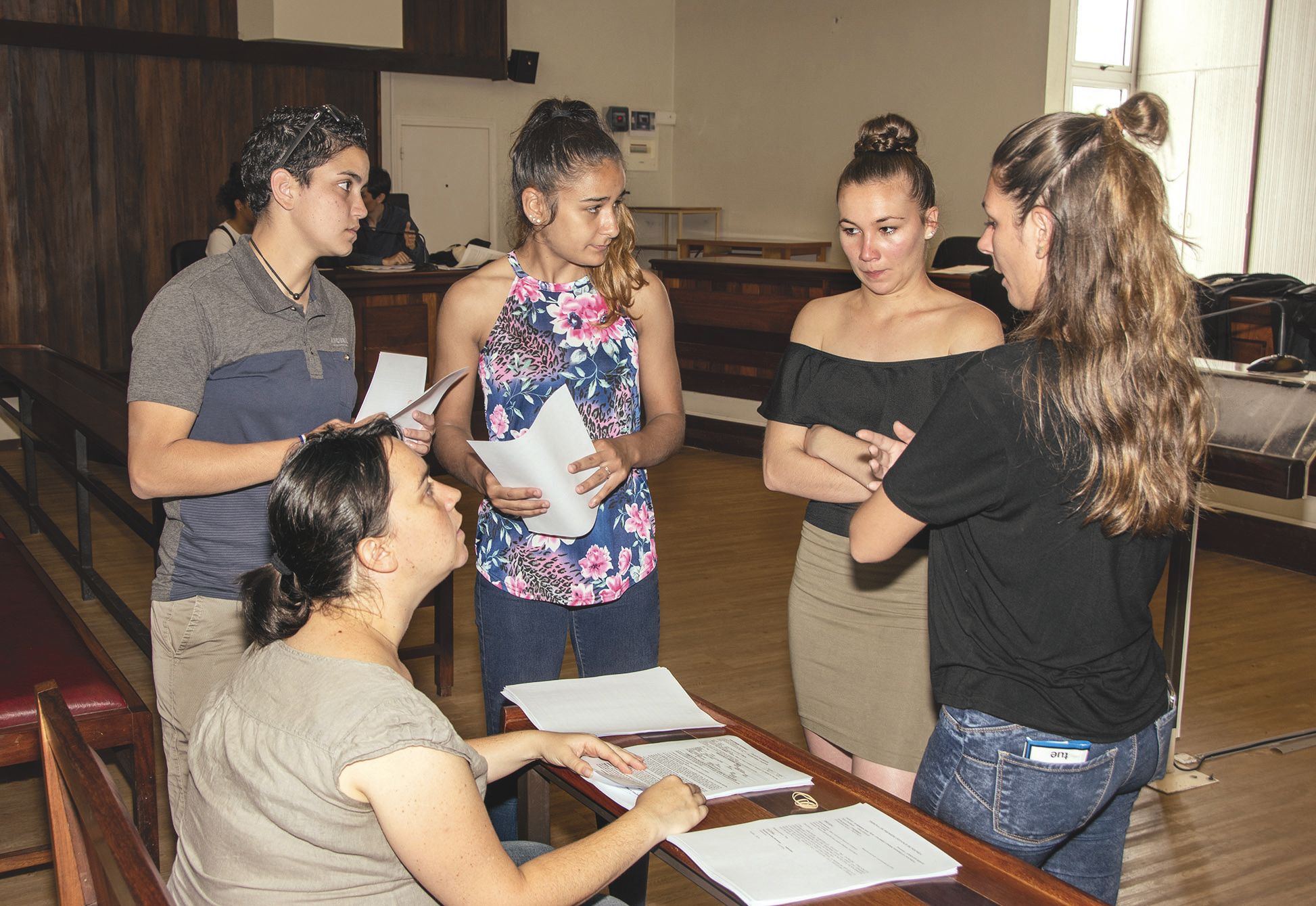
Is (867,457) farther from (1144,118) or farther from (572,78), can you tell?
(572,78)

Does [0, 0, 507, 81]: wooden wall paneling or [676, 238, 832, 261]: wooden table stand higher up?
[0, 0, 507, 81]: wooden wall paneling

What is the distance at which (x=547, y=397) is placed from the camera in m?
2.00

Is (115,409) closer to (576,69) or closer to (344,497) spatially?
(344,497)

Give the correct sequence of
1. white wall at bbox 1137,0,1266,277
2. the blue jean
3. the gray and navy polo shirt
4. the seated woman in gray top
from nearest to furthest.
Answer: the seated woman in gray top
the blue jean
the gray and navy polo shirt
white wall at bbox 1137,0,1266,277

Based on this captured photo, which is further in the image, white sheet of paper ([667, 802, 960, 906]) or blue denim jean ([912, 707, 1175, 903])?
blue denim jean ([912, 707, 1175, 903])

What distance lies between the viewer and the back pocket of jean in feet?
4.28

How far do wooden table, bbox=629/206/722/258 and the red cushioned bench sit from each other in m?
8.28

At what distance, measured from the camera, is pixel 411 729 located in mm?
1164

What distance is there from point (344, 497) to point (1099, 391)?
2.64 ft

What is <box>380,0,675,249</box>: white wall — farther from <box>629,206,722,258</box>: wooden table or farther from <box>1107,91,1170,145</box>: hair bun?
<box>1107,91,1170,145</box>: hair bun

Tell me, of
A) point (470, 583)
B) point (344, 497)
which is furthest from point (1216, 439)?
point (470, 583)

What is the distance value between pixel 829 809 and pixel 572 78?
373 inches

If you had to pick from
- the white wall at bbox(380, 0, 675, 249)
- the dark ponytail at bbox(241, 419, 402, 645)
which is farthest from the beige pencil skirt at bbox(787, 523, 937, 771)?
the white wall at bbox(380, 0, 675, 249)

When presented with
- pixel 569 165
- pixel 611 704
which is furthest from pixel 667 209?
pixel 611 704
